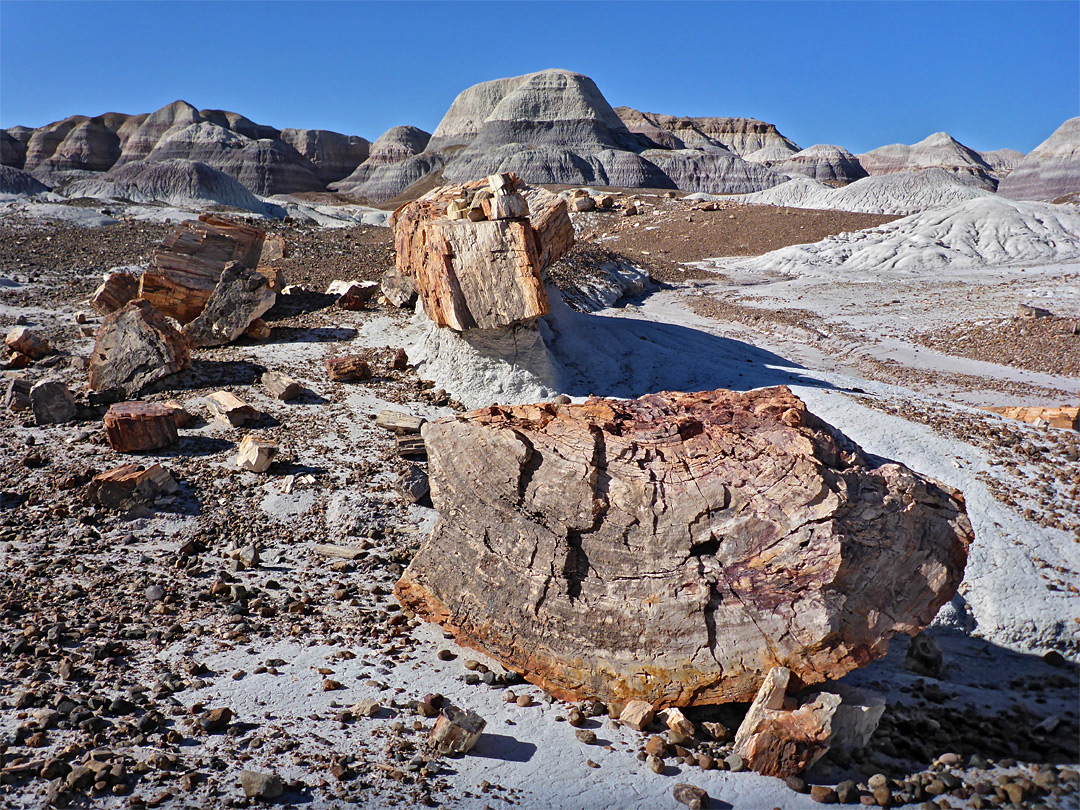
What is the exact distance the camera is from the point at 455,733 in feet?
9.70

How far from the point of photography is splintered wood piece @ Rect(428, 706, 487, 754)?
9.70ft

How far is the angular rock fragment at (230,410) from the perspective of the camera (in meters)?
6.29

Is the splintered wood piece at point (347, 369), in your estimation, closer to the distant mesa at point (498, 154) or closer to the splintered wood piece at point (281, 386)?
the splintered wood piece at point (281, 386)

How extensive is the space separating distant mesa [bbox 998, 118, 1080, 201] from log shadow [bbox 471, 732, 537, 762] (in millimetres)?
58721

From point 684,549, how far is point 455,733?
134 centimetres

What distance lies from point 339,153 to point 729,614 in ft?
245

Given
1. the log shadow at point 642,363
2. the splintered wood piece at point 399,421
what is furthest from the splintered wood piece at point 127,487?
the log shadow at point 642,363

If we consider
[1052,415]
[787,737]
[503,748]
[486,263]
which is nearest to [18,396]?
[486,263]

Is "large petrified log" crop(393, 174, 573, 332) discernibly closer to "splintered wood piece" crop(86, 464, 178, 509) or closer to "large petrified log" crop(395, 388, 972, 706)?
"splintered wood piece" crop(86, 464, 178, 509)

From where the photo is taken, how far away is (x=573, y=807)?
108 inches

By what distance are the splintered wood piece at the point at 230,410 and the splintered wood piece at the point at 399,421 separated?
3.76 feet

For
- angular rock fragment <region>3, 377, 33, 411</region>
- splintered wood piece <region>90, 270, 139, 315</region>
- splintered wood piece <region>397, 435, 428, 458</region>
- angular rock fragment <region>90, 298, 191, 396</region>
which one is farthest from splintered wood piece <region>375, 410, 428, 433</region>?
splintered wood piece <region>90, 270, 139, 315</region>

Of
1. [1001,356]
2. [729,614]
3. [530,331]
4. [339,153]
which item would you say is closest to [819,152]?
[339,153]

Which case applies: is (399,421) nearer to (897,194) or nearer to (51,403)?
(51,403)
